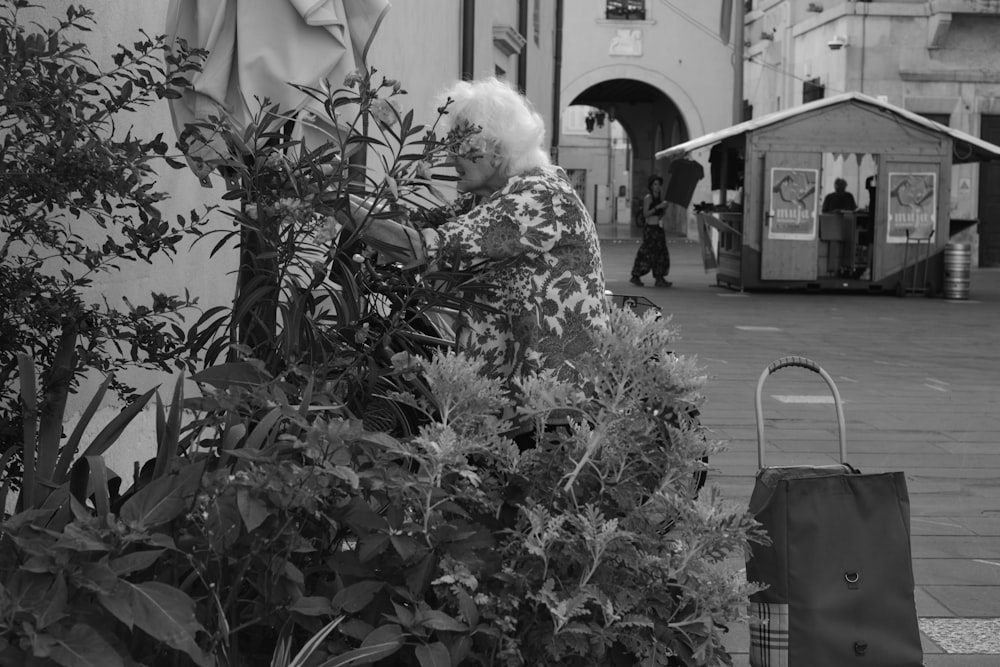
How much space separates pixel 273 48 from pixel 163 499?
1778mm

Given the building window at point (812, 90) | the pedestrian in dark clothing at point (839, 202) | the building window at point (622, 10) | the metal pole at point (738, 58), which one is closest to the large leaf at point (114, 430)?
the pedestrian in dark clothing at point (839, 202)

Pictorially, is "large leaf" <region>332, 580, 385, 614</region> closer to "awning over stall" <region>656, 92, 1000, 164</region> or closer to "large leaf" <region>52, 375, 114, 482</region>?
"large leaf" <region>52, 375, 114, 482</region>

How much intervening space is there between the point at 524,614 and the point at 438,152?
1.05 m

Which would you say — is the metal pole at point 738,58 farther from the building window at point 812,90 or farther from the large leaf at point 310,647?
Result: the large leaf at point 310,647

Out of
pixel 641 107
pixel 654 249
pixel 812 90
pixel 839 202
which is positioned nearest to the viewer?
pixel 654 249

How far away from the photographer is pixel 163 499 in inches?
89.5

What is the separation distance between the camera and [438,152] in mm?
2961

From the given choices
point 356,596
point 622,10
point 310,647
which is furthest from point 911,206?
point 622,10

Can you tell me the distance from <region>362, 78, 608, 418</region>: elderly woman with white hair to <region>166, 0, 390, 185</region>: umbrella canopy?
41cm

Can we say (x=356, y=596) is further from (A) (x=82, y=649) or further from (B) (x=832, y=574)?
(B) (x=832, y=574)

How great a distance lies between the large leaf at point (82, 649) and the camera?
198 centimetres

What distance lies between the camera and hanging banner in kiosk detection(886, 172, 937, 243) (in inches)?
744

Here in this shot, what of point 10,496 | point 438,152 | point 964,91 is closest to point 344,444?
point 438,152

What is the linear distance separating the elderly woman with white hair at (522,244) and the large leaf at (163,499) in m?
1.19
